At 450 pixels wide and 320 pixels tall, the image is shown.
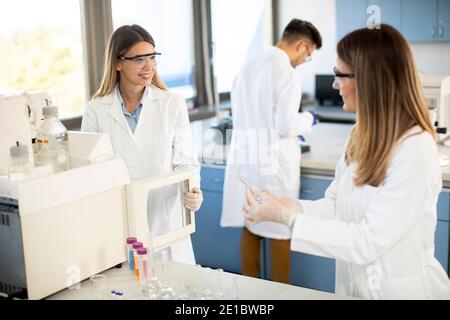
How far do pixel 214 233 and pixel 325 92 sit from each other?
204 centimetres

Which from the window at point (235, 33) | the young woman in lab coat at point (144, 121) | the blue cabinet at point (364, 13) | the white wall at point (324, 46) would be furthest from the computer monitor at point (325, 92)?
the young woman in lab coat at point (144, 121)

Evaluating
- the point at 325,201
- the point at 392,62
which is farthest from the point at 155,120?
the point at 392,62

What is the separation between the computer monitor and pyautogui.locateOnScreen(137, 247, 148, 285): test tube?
3.54 metres

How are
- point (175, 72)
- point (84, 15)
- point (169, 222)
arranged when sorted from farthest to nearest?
point (175, 72) < point (84, 15) < point (169, 222)

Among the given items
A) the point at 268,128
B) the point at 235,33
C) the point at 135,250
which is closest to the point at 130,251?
the point at 135,250

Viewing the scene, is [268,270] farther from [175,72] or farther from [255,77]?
[175,72]

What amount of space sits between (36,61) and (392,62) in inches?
93.2

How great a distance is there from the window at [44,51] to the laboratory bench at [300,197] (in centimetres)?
77

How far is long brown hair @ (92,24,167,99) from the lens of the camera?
2.23 meters

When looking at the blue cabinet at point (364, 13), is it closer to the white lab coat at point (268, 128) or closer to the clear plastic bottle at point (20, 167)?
the white lab coat at point (268, 128)

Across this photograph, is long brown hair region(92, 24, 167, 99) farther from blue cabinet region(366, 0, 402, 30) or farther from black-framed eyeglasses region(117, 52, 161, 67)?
blue cabinet region(366, 0, 402, 30)

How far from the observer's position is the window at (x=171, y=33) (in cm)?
389

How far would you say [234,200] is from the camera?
3176mm

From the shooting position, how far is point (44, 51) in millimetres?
3393
